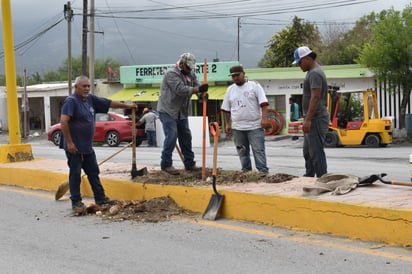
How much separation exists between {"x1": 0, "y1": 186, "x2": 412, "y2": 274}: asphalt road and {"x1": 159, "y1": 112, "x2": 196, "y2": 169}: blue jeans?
1.56 m

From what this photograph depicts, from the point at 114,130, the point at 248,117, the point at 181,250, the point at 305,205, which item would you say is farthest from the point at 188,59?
the point at 114,130

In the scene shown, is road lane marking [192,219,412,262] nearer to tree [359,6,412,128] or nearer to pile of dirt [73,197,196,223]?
pile of dirt [73,197,196,223]

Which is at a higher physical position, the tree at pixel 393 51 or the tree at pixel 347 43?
the tree at pixel 347 43

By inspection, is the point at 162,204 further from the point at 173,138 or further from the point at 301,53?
the point at 301,53

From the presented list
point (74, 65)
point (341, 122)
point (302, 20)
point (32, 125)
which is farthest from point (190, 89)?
point (74, 65)

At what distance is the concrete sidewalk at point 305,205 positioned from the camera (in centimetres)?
488

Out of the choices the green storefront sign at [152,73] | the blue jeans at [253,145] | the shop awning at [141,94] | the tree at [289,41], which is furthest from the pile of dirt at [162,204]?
the tree at [289,41]

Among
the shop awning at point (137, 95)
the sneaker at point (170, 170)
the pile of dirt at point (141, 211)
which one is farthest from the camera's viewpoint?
the shop awning at point (137, 95)

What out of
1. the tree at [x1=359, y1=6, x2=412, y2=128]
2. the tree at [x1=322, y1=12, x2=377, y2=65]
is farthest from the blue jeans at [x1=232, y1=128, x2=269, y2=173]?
the tree at [x1=322, y1=12, x2=377, y2=65]

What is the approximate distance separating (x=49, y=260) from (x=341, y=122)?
16.9 metres

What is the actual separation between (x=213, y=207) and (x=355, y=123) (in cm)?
1503

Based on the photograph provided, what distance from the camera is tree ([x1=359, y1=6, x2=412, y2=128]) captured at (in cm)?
2119

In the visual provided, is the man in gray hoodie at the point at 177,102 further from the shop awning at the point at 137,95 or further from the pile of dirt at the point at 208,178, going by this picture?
the shop awning at the point at 137,95

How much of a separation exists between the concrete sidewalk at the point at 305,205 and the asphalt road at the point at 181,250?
0.13 metres
